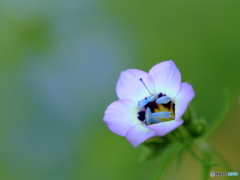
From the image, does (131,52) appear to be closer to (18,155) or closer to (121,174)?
(121,174)

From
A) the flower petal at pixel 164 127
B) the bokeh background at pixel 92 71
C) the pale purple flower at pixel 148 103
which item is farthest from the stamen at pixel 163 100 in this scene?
the bokeh background at pixel 92 71

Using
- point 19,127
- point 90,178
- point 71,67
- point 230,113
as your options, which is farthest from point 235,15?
point 19,127

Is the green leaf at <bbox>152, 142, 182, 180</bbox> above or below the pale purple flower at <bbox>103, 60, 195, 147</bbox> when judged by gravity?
below

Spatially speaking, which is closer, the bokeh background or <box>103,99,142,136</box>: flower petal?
<box>103,99,142,136</box>: flower petal

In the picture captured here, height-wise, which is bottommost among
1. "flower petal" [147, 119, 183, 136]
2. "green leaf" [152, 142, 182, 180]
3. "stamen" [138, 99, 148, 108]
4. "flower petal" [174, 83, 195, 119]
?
"green leaf" [152, 142, 182, 180]

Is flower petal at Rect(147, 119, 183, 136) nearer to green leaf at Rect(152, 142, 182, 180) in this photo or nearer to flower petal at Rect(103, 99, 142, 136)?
flower petal at Rect(103, 99, 142, 136)

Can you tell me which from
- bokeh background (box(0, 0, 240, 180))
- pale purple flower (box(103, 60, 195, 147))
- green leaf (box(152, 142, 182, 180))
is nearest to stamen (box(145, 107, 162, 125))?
pale purple flower (box(103, 60, 195, 147))

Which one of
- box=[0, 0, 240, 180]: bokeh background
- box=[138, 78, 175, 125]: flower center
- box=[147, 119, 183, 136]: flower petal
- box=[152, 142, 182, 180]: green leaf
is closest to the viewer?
box=[147, 119, 183, 136]: flower petal

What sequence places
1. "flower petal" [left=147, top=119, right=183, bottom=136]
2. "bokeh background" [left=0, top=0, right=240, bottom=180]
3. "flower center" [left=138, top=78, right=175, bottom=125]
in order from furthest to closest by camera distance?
"bokeh background" [left=0, top=0, right=240, bottom=180], "flower center" [left=138, top=78, right=175, bottom=125], "flower petal" [left=147, top=119, right=183, bottom=136]
